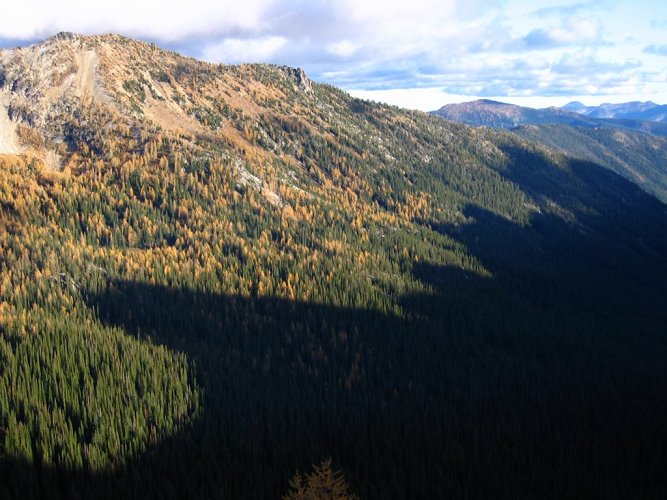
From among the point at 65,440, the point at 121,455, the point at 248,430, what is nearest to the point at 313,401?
the point at 248,430

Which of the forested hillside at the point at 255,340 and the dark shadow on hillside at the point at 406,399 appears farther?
the forested hillside at the point at 255,340

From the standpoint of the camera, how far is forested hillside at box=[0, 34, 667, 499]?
7069cm

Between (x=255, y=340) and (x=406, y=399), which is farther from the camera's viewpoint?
(x=255, y=340)

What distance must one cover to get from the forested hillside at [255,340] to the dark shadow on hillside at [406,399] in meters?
0.47

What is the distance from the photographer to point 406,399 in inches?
3701

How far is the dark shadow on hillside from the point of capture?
2645 inches

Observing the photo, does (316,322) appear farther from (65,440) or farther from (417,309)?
(65,440)

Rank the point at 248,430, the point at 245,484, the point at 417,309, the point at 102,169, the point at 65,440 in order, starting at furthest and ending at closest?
the point at 102,169 < the point at 417,309 < the point at 248,430 < the point at 65,440 < the point at 245,484

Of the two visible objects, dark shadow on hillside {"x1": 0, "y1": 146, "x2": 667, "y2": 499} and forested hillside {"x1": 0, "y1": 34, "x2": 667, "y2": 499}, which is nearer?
dark shadow on hillside {"x1": 0, "y1": 146, "x2": 667, "y2": 499}

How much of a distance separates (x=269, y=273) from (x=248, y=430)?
205 feet

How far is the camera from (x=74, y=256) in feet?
404

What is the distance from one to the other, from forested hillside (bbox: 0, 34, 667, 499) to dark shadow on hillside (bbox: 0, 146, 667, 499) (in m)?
0.47

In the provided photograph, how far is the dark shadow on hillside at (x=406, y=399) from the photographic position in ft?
220

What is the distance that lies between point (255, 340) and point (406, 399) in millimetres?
36684
